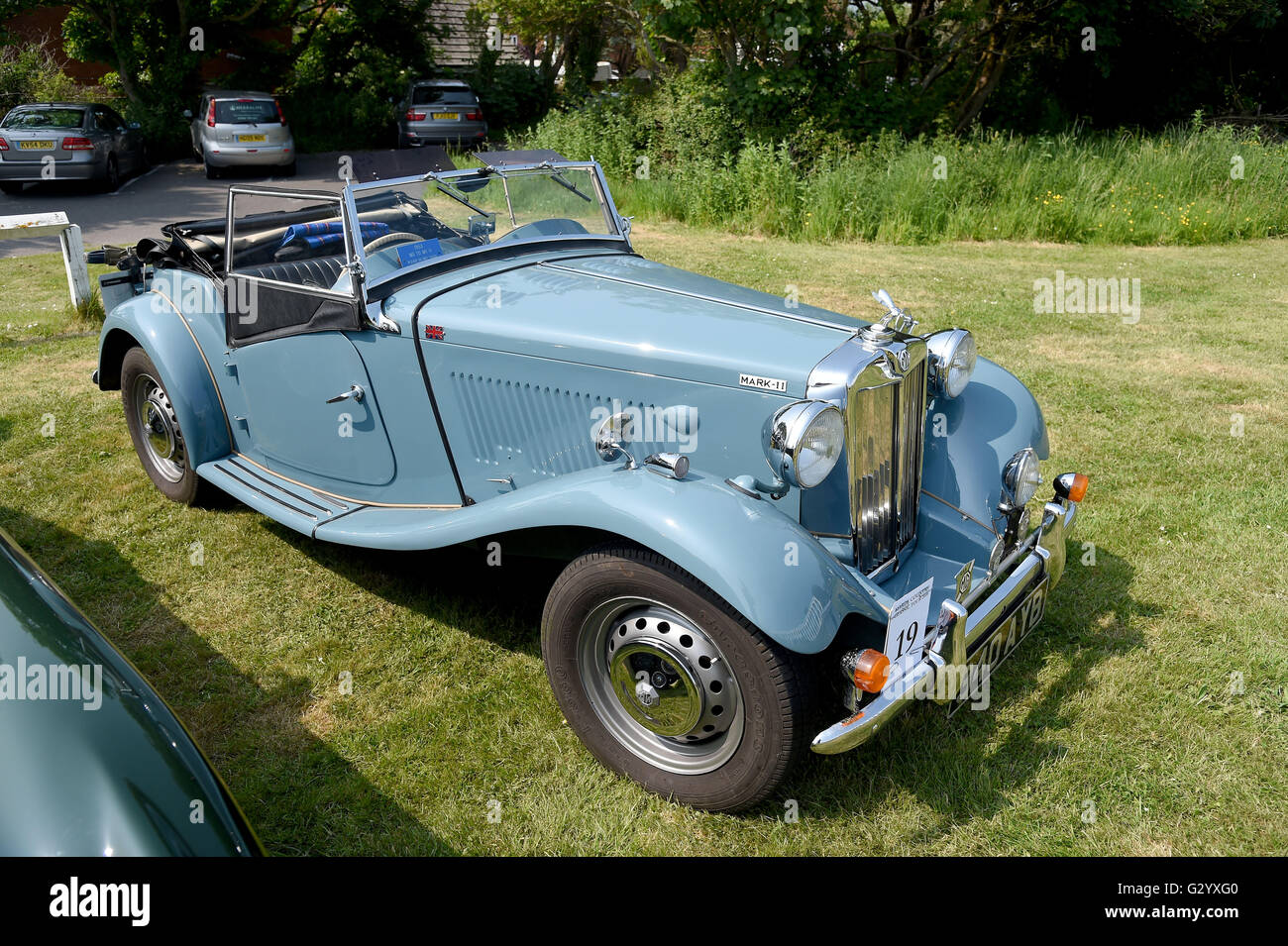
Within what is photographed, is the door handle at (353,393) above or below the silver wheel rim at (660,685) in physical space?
above

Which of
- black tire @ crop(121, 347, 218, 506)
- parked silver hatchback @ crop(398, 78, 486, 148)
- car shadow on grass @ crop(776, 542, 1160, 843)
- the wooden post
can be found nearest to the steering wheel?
black tire @ crop(121, 347, 218, 506)

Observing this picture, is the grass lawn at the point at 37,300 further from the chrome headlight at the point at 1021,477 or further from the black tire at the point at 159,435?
the chrome headlight at the point at 1021,477

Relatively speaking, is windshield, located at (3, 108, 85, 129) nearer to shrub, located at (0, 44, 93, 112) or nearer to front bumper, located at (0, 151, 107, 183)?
front bumper, located at (0, 151, 107, 183)

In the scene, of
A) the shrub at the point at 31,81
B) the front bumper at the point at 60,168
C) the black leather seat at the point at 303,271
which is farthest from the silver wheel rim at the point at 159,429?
the shrub at the point at 31,81

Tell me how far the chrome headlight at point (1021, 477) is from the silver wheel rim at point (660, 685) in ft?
4.45

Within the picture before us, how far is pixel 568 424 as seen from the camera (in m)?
3.36

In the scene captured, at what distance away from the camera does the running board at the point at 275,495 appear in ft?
12.5

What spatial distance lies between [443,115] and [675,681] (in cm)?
1928

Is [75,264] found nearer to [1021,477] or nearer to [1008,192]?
[1021,477]

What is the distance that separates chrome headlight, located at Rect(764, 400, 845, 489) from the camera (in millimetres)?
2768

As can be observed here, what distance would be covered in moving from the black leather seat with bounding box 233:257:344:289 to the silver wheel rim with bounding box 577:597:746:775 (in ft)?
6.85

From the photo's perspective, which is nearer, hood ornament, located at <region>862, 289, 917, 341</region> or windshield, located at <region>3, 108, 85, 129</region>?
hood ornament, located at <region>862, 289, 917, 341</region>

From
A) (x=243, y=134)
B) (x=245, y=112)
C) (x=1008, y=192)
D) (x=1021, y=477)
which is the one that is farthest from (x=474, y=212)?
(x=245, y=112)
